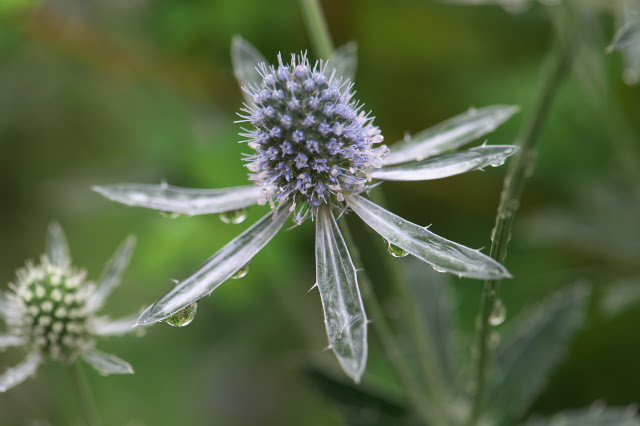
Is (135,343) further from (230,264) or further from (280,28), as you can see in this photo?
(230,264)

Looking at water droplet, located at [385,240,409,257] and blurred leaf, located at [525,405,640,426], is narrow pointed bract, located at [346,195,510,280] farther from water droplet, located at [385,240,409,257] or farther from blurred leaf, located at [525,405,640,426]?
blurred leaf, located at [525,405,640,426]

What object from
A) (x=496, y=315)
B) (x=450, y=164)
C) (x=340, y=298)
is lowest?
(x=496, y=315)

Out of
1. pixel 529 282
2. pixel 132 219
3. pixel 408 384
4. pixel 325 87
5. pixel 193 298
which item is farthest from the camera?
pixel 132 219

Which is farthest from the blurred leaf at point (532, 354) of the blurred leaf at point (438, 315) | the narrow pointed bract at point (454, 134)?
the narrow pointed bract at point (454, 134)

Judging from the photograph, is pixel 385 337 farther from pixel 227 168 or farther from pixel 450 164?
pixel 227 168

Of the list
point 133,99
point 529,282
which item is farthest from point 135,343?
point 529,282

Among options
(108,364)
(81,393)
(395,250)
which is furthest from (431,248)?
(81,393)

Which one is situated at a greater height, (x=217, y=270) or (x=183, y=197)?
(x=183, y=197)
